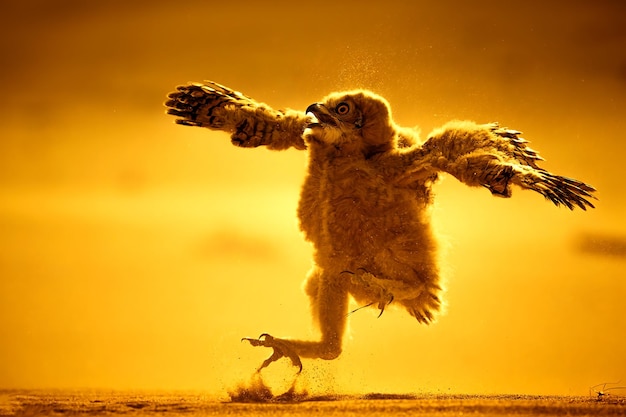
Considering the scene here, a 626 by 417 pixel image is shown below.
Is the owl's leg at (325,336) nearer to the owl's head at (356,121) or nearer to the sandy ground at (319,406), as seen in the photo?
the sandy ground at (319,406)

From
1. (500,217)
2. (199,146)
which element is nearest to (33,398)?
(199,146)

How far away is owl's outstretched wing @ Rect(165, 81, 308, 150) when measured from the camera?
2455mm

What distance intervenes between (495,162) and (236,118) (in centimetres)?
91

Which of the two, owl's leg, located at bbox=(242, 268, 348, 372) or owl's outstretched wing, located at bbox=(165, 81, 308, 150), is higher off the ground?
owl's outstretched wing, located at bbox=(165, 81, 308, 150)

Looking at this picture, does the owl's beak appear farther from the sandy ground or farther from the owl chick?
the sandy ground

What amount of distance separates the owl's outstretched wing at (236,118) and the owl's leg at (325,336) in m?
0.50

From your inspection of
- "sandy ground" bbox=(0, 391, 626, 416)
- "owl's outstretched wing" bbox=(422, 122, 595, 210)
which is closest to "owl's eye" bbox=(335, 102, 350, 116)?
Answer: "owl's outstretched wing" bbox=(422, 122, 595, 210)

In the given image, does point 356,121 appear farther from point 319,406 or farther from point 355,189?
point 319,406

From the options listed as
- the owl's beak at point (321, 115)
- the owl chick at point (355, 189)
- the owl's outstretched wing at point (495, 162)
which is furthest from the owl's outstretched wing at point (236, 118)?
the owl's outstretched wing at point (495, 162)

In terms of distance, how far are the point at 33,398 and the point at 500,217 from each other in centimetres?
216

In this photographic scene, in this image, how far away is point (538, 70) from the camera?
3.28 meters

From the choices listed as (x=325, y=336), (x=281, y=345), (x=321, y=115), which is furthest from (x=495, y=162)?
(x=281, y=345)

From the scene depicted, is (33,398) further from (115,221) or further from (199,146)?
(199,146)

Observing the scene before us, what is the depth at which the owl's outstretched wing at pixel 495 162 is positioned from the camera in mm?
1956
